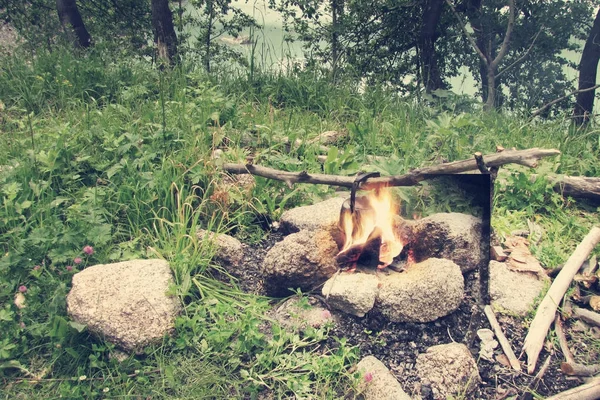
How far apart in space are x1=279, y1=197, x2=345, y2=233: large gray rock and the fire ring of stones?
13 cm

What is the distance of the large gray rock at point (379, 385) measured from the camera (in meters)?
2.60

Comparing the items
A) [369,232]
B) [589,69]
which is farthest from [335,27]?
[369,232]

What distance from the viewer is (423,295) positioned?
9.68 ft

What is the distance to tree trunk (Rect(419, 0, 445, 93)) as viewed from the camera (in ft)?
29.0

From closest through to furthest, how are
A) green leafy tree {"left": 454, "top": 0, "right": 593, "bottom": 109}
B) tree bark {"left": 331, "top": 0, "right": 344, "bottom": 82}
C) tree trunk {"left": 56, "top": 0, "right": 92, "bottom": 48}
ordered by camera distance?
tree trunk {"left": 56, "top": 0, "right": 92, "bottom": 48}
green leafy tree {"left": 454, "top": 0, "right": 593, "bottom": 109}
tree bark {"left": 331, "top": 0, "right": 344, "bottom": 82}

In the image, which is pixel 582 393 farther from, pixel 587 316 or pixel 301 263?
pixel 301 263

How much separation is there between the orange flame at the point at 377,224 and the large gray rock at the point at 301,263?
0.14 meters

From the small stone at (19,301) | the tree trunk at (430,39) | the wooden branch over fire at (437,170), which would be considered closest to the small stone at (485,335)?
the wooden branch over fire at (437,170)

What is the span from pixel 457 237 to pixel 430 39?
6.84m

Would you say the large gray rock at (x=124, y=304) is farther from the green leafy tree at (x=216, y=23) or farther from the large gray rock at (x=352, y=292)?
the green leafy tree at (x=216, y=23)

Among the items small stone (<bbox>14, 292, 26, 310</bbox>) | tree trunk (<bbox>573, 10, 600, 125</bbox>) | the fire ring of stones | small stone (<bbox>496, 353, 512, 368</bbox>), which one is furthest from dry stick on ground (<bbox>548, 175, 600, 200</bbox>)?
tree trunk (<bbox>573, 10, 600, 125</bbox>)

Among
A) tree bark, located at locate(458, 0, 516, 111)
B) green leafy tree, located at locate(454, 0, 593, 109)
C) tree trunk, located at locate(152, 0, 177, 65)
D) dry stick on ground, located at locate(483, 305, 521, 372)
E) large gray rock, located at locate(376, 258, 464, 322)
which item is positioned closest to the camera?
dry stick on ground, located at locate(483, 305, 521, 372)

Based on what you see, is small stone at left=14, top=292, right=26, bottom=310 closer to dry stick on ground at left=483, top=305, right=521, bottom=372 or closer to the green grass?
the green grass

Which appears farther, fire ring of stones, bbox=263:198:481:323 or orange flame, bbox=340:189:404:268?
orange flame, bbox=340:189:404:268
